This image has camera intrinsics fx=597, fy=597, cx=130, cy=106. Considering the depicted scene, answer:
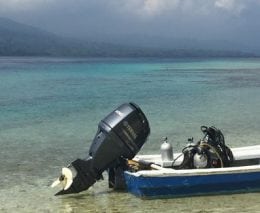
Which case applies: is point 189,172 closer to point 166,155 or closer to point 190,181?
point 190,181

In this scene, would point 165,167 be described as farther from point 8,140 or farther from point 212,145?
point 8,140

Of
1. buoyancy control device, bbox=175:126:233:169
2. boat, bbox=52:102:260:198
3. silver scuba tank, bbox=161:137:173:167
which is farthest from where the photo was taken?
silver scuba tank, bbox=161:137:173:167

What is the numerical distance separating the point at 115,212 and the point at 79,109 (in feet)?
74.0

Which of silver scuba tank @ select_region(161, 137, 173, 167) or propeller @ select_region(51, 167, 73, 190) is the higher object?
silver scuba tank @ select_region(161, 137, 173, 167)

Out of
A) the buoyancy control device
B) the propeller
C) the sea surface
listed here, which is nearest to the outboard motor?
the propeller

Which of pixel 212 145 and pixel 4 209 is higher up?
pixel 212 145

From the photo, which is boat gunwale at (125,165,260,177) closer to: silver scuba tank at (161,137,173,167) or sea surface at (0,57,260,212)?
sea surface at (0,57,260,212)

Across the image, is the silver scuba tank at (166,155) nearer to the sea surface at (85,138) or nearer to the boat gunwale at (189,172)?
the boat gunwale at (189,172)

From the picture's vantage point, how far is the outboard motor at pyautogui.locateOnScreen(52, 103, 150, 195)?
36.5 ft

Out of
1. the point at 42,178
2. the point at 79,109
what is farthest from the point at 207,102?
the point at 42,178

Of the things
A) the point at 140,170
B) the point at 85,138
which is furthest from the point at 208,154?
the point at 85,138

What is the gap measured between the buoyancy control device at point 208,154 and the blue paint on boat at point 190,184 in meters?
0.45

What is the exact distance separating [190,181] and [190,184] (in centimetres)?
6

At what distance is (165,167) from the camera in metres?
12.1
